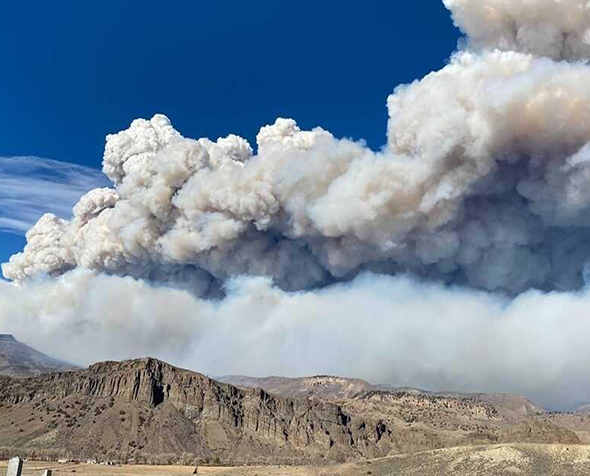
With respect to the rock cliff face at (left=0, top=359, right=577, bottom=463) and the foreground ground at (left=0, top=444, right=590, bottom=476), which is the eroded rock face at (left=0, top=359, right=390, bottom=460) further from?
the foreground ground at (left=0, top=444, right=590, bottom=476)

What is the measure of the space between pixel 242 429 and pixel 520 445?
333 feet

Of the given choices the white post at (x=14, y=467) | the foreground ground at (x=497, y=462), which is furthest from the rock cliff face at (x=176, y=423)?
the white post at (x=14, y=467)

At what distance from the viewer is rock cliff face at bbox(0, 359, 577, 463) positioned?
13400 centimetres

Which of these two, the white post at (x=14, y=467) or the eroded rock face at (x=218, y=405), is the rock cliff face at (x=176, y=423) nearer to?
the eroded rock face at (x=218, y=405)

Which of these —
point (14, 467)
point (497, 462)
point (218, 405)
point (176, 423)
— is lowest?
point (14, 467)

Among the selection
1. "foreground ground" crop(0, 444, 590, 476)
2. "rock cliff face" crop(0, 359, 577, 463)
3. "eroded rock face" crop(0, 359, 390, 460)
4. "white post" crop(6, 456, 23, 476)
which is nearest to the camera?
"white post" crop(6, 456, 23, 476)

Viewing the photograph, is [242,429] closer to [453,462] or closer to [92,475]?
[92,475]

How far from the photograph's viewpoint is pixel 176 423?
145 metres

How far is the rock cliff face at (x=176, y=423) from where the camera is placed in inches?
5276

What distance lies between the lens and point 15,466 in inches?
292


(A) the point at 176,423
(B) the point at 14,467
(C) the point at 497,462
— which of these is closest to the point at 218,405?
(A) the point at 176,423

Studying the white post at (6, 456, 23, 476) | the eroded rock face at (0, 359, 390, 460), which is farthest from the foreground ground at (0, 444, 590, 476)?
the eroded rock face at (0, 359, 390, 460)

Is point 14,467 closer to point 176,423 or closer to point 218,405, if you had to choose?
point 176,423

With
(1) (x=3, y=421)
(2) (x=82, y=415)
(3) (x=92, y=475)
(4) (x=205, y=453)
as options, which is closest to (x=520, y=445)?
(3) (x=92, y=475)
